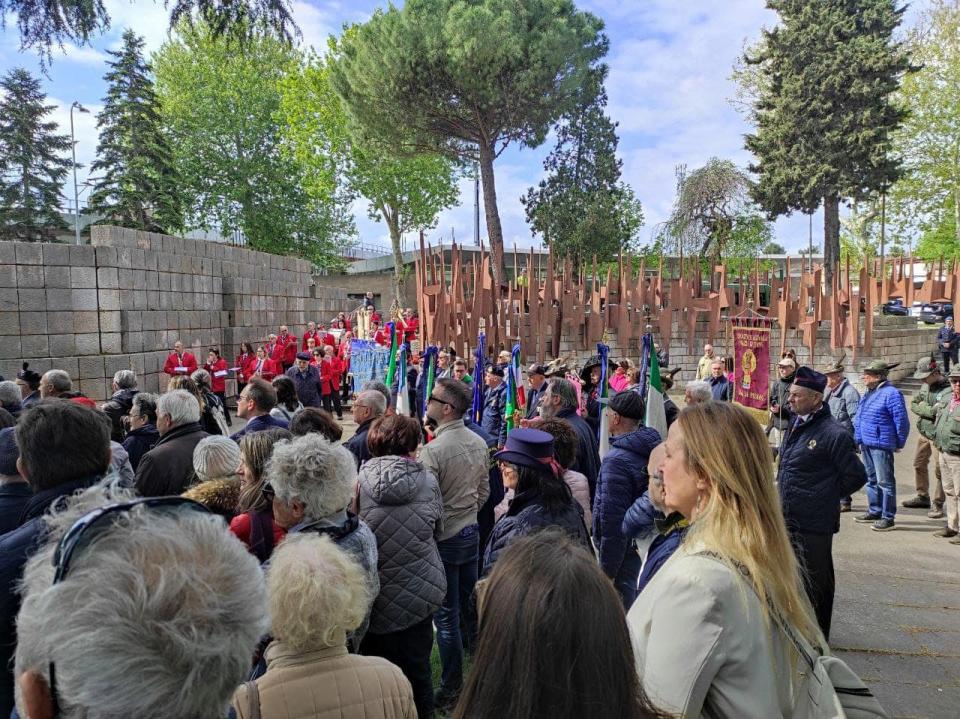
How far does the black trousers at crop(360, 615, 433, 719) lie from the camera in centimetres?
291

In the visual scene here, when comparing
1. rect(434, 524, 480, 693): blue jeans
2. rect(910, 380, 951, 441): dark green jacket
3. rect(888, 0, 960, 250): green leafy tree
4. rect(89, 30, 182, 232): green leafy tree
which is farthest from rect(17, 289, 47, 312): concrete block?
rect(888, 0, 960, 250): green leafy tree

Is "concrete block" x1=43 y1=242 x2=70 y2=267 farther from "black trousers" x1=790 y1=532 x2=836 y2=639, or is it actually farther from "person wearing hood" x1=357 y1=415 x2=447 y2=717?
"black trousers" x1=790 y1=532 x2=836 y2=639

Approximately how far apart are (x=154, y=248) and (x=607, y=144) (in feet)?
77.0

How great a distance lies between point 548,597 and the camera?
3.62 feet

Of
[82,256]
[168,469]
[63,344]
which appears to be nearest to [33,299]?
[63,344]

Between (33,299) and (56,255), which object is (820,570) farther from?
(56,255)

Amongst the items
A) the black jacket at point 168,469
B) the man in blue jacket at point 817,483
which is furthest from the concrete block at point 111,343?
the man in blue jacket at point 817,483

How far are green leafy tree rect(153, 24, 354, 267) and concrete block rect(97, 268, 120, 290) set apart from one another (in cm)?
2101

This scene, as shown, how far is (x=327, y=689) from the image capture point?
161 cm

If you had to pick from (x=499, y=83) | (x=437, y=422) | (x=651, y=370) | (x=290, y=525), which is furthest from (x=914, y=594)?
(x=499, y=83)

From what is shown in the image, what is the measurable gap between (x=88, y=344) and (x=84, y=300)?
738mm

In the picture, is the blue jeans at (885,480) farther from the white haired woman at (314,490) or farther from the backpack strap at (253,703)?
the backpack strap at (253,703)

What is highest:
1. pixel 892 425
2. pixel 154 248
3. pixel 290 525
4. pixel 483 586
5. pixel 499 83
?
pixel 499 83

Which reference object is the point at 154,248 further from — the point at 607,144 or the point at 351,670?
the point at 607,144
